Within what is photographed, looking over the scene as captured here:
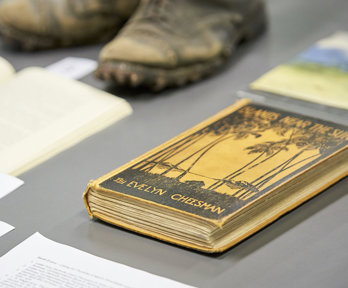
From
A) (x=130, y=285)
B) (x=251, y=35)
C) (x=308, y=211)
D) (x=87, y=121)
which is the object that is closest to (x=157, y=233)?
(x=130, y=285)

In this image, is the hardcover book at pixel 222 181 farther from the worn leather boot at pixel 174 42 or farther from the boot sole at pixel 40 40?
the boot sole at pixel 40 40

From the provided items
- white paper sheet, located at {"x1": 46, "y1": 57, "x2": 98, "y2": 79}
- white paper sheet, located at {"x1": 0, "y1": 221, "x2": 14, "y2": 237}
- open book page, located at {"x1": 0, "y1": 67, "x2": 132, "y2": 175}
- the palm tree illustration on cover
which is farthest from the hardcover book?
white paper sheet, located at {"x1": 46, "y1": 57, "x2": 98, "y2": 79}

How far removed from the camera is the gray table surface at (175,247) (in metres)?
0.89

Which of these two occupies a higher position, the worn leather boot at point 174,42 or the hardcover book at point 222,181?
the worn leather boot at point 174,42

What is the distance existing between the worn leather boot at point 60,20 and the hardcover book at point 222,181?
618 millimetres

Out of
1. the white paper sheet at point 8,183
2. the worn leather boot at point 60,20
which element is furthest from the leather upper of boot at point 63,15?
the white paper sheet at point 8,183

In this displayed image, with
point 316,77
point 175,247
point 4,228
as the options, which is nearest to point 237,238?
point 175,247

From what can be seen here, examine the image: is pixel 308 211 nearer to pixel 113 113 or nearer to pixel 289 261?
pixel 289 261

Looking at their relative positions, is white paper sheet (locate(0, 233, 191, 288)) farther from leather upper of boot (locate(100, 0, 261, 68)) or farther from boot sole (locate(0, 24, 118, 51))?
boot sole (locate(0, 24, 118, 51))

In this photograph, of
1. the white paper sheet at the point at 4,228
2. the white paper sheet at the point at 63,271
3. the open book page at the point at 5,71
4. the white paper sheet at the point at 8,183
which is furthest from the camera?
the open book page at the point at 5,71

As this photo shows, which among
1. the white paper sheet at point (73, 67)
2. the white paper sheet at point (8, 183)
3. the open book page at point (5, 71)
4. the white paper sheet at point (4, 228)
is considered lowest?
the white paper sheet at point (4, 228)

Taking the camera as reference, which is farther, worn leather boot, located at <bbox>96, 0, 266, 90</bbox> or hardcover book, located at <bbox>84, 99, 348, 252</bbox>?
worn leather boot, located at <bbox>96, 0, 266, 90</bbox>

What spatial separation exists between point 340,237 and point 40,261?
39cm

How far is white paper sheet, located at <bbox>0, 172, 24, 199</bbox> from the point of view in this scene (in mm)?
1145
